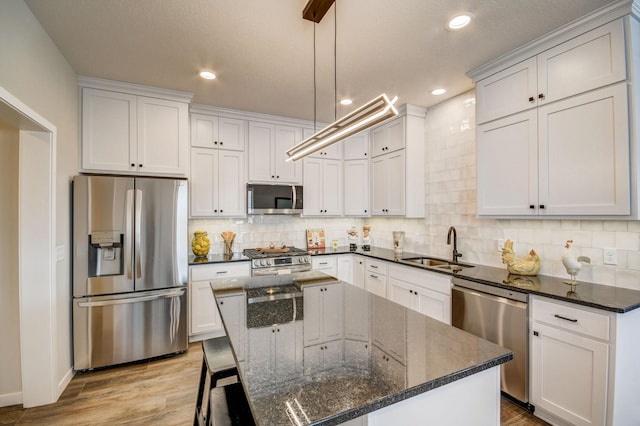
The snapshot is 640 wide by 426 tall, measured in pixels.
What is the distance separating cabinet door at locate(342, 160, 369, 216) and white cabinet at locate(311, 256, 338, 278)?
78 cm

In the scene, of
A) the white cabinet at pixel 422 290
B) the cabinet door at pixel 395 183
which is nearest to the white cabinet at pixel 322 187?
the cabinet door at pixel 395 183

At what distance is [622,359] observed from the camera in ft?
5.60

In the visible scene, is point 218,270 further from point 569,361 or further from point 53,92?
point 569,361

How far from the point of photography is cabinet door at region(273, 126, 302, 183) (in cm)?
406

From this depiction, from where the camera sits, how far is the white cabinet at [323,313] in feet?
4.25

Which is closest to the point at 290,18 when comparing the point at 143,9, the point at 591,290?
the point at 143,9

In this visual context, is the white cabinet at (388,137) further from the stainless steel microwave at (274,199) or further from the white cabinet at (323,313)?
the white cabinet at (323,313)

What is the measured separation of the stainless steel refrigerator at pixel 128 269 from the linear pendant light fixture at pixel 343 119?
1670 millimetres

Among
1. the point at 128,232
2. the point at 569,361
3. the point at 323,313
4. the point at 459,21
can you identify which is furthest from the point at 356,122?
the point at 128,232

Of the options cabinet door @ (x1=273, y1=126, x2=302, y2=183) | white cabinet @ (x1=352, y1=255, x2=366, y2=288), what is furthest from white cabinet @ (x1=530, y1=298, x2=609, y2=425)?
cabinet door @ (x1=273, y1=126, x2=302, y2=183)

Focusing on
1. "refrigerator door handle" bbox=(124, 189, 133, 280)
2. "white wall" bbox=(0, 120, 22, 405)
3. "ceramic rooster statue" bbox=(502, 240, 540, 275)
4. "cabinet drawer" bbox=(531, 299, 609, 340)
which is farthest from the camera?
"refrigerator door handle" bbox=(124, 189, 133, 280)

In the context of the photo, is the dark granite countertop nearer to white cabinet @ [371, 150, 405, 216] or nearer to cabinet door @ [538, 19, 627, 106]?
white cabinet @ [371, 150, 405, 216]

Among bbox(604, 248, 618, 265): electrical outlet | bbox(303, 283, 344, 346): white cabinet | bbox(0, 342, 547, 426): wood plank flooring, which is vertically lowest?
bbox(0, 342, 547, 426): wood plank flooring

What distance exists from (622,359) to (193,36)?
345cm
